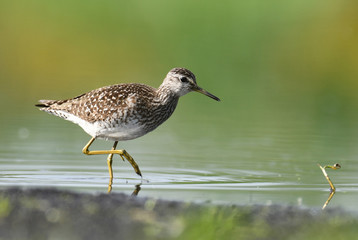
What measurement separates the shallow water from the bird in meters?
0.58

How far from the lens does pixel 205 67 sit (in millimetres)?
25312

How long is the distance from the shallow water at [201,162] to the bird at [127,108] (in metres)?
0.58

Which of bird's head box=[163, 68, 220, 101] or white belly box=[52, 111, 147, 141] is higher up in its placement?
bird's head box=[163, 68, 220, 101]

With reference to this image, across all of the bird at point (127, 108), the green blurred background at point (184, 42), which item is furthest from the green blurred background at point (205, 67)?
the bird at point (127, 108)

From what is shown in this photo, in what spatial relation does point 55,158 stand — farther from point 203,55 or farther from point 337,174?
point 203,55

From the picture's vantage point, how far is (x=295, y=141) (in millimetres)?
14977

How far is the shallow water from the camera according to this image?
10.2 metres

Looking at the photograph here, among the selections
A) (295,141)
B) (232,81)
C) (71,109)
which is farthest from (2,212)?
(232,81)

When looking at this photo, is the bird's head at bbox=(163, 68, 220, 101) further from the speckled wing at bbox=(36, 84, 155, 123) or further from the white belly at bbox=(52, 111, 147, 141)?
the white belly at bbox=(52, 111, 147, 141)

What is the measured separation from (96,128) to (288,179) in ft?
8.85

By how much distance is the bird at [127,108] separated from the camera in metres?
11.5

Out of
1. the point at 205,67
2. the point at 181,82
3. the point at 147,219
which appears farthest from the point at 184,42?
the point at 147,219

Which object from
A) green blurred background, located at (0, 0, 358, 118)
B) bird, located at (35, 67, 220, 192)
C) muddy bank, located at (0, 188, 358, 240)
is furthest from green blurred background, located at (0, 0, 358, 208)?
muddy bank, located at (0, 188, 358, 240)

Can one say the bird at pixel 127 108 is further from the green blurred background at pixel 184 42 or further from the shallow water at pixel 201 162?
the green blurred background at pixel 184 42
